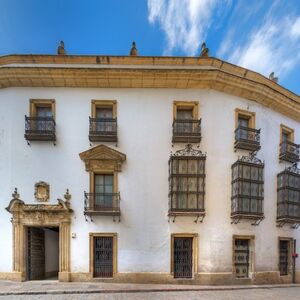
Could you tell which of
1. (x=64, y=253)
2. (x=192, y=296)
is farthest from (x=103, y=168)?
(x=192, y=296)

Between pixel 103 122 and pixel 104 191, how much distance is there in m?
3.07

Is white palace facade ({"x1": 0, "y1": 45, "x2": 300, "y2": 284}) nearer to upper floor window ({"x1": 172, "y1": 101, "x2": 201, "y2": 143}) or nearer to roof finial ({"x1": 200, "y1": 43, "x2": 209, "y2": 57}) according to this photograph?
upper floor window ({"x1": 172, "y1": 101, "x2": 201, "y2": 143})

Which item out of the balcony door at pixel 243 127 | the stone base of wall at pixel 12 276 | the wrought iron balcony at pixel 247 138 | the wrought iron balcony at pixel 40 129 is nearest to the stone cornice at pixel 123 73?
the balcony door at pixel 243 127

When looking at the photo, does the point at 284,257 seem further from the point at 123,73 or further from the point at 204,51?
the point at 123,73

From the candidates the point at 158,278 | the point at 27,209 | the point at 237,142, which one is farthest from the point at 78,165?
the point at 237,142

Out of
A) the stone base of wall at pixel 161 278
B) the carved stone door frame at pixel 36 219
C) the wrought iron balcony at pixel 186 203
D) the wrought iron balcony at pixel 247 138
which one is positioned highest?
the wrought iron balcony at pixel 247 138

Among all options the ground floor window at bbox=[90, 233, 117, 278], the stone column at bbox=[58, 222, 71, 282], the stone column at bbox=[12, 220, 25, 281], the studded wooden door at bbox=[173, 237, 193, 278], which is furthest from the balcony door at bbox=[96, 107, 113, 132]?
the studded wooden door at bbox=[173, 237, 193, 278]

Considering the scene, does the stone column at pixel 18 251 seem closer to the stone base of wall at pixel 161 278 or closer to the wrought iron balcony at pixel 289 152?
the stone base of wall at pixel 161 278

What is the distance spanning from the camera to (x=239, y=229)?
451 inches

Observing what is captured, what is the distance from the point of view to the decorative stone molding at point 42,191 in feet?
36.0

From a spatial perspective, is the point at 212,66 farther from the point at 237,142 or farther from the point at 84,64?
the point at 84,64

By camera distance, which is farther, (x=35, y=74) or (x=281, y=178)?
(x=281, y=178)

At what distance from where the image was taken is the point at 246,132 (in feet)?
39.6

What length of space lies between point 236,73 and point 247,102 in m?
1.49
